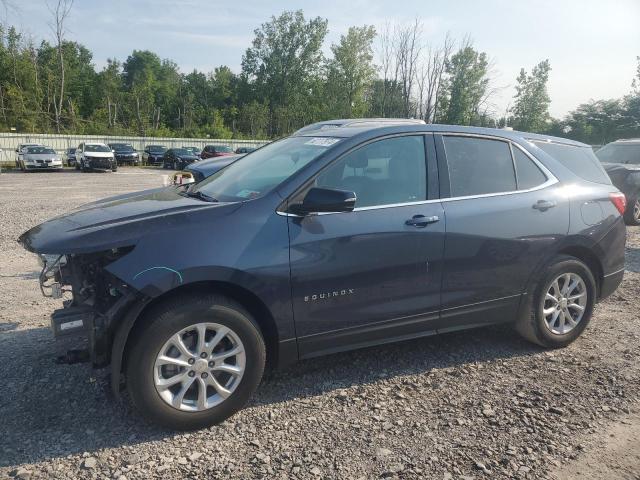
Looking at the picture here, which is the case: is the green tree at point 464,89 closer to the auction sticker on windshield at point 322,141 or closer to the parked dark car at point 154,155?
the parked dark car at point 154,155

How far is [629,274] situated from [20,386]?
22.8ft

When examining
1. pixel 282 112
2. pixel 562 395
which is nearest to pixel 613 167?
pixel 562 395

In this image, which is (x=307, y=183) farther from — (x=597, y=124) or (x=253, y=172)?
(x=597, y=124)

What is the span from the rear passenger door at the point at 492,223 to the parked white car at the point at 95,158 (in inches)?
1129

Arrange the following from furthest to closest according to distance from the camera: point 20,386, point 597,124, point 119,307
→ point 597,124, point 20,386, point 119,307

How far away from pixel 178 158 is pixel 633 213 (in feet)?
95.0

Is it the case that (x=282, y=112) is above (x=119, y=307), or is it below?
above

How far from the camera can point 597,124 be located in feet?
156

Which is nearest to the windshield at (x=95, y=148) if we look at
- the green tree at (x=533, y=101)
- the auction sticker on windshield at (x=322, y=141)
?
the auction sticker on windshield at (x=322, y=141)

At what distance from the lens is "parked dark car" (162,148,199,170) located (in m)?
33.8

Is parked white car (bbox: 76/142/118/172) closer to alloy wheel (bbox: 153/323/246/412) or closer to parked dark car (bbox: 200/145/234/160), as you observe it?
parked dark car (bbox: 200/145/234/160)

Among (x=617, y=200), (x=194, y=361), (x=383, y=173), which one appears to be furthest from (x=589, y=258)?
(x=194, y=361)

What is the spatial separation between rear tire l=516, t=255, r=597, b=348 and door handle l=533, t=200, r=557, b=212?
0.43 metres

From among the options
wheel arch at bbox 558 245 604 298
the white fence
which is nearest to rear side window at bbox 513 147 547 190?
wheel arch at bbox 558 245 604 298
